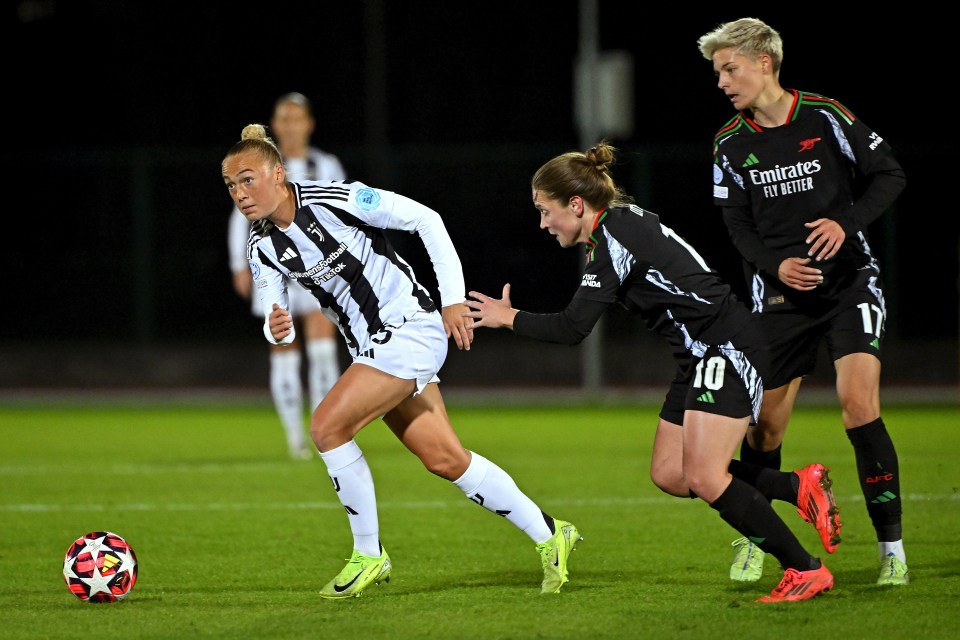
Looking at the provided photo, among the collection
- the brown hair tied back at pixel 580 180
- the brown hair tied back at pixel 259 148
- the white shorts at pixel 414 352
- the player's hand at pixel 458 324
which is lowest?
the white shorts at pixel 414 352

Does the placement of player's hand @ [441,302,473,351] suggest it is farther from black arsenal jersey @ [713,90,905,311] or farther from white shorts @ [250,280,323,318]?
white shorts @ [250,280,323,318]

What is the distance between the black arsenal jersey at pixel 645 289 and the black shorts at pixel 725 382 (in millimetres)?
54

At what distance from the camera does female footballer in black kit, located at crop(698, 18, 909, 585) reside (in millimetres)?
5801

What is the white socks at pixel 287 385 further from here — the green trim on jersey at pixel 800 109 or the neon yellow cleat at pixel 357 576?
the green trim on jersey at pixel 800 109

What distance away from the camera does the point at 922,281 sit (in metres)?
17.9

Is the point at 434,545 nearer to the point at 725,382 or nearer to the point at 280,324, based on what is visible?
the point at 280,324

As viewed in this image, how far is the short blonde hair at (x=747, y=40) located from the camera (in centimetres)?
580

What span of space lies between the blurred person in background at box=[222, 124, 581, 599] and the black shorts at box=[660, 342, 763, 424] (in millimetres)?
930

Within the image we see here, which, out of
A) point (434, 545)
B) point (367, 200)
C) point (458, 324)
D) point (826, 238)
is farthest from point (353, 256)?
point (826, 238)

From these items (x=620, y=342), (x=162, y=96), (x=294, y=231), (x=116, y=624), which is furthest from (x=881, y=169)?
(x=162, y=96)

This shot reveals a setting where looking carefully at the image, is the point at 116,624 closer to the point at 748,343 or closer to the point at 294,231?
the point at 294,231

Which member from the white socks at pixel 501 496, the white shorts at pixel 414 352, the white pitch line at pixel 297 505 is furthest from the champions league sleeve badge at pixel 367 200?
the white pitch line at pixel 297 505

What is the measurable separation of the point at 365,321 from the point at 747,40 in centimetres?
192

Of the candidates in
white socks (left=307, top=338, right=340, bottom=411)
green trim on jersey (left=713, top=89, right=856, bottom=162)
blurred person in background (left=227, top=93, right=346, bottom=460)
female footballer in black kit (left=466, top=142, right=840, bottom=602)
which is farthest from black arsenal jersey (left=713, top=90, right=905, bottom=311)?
white socks (left=307, top=338, right=340, bottom=411)
